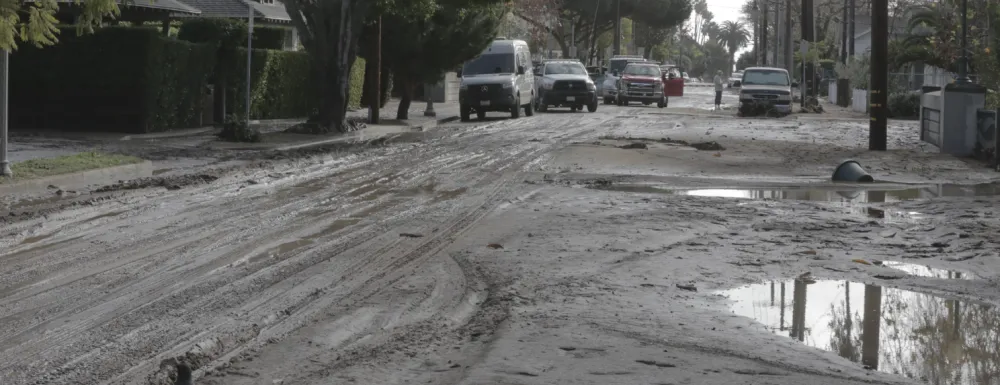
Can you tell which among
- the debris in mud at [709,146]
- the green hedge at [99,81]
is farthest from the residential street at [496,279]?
the debris in mud at [709,146]

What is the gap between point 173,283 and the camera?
8930 millimetres

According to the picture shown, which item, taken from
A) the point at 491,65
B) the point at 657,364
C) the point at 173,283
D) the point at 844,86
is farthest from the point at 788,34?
the point at 657,364

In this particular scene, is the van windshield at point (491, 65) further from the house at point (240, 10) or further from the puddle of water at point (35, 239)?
the puddle of water at point (35, 239)

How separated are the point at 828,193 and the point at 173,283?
32.9 feet

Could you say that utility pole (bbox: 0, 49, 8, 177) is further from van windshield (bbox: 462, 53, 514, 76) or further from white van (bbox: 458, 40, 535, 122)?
van windshield (bbox: 462, 53, 514, 76)

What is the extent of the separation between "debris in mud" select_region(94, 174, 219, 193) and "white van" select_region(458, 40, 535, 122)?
19915mm

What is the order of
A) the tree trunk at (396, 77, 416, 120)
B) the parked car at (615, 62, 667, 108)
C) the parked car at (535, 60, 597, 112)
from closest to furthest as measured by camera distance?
the tree trunk at (396, 77, 416, 120), the parked car at (535, 60, 597, 112), the parked car at (615, 62, 667, 108)

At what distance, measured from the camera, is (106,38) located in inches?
911

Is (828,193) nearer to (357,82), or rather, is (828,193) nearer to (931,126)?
(931,126)

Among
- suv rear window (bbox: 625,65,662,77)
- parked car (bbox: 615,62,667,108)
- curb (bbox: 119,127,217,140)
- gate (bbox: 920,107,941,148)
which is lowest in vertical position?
curb (bbox: 119,127,217,140)

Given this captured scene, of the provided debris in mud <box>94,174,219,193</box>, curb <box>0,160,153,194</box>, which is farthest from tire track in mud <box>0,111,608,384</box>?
curb <box>0,160,153,194</box>

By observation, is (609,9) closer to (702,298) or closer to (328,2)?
(328,2)

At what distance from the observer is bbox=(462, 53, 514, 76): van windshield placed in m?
37.1

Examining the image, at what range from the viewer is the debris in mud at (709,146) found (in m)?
24.2
